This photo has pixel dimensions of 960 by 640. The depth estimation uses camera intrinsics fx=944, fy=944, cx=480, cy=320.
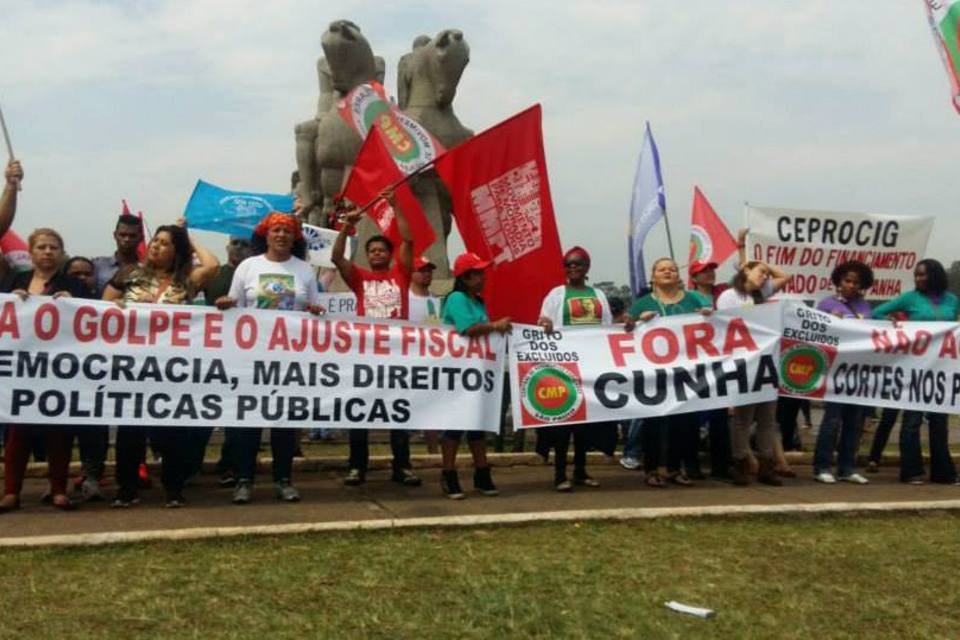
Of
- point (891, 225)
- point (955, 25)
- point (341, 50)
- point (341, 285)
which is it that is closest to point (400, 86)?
point (341, 50)

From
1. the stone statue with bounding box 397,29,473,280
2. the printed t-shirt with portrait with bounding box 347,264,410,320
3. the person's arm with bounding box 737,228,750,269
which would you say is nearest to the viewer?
the printed t-shirt with portrait with bounding box 347,264,410,320

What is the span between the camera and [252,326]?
20.8 feet

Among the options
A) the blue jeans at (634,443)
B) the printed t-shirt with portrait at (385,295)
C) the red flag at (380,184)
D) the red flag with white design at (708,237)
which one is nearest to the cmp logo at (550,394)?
the printed t-shirt with portrait at (385,295)

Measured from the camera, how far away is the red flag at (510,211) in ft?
23.3

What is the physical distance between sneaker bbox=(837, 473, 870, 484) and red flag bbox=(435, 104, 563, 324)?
111 inches

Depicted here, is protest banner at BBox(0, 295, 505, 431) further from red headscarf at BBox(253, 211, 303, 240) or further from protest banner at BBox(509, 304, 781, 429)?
red headscarf at BBox(253, 211, 303, 240)

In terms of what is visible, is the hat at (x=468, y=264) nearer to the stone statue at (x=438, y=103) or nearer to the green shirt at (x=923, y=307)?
the green shirt at (x=923, y=307)

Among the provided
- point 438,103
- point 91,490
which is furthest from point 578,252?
point 438,103

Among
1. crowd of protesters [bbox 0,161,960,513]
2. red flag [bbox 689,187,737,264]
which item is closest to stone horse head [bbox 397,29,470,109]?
red flag [bbox 689,187,737,264]

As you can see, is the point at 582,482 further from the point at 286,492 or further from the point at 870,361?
the point at 870,361

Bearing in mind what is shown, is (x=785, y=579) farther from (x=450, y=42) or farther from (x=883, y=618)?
(x=450, y=42)

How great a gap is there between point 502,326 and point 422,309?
1.37 m

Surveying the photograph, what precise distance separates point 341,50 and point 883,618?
48.7 feet

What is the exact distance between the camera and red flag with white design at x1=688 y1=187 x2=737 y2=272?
11820 millimetres
